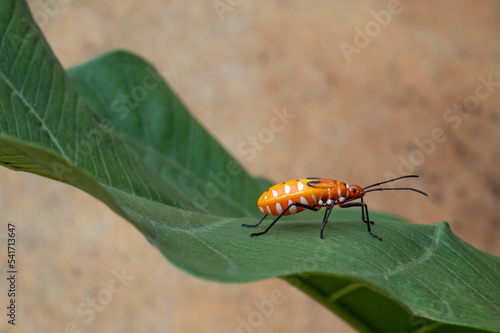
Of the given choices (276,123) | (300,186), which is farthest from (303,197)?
(276,123)

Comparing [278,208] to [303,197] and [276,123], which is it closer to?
[303,197]

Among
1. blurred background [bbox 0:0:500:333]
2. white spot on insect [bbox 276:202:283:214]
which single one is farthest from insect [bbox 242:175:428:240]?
blurred background [bbox 0:0:500:333]

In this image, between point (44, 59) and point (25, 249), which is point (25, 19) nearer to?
point (44, 59)

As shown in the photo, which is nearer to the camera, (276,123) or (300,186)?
(300,186)

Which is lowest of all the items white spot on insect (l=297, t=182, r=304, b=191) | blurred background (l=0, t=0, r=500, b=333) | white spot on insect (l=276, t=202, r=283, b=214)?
blurred background (l=0, t=0, r=500, b=333)

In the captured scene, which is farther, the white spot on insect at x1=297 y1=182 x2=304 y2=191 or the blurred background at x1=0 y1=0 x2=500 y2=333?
the blurred background at x1=0 y1=0 x2=500 y2=333

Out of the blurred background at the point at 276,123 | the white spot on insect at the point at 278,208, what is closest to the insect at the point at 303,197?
the white spot on insect at the point at 278,208

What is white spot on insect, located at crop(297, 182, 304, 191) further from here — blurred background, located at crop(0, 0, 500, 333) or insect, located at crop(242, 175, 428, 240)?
blurred background, located at crop(0, 0, 500, 333)
